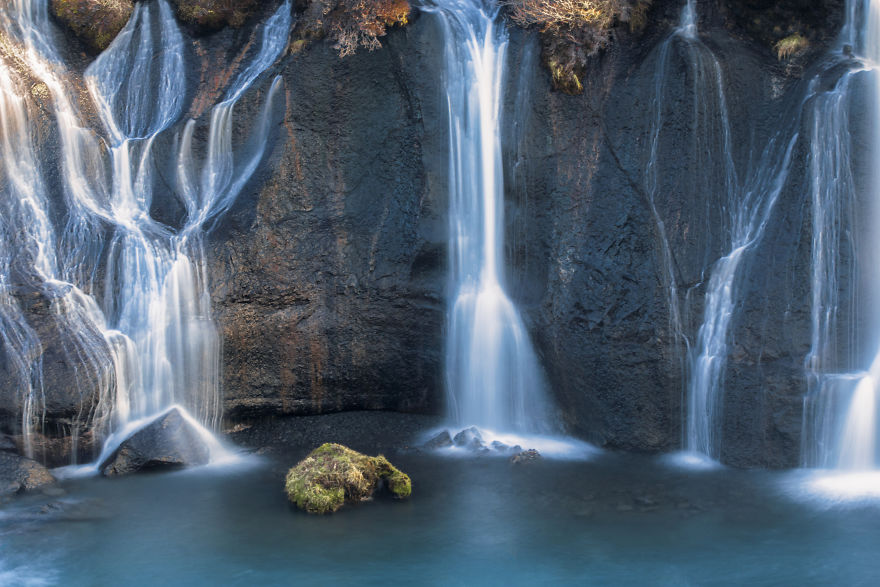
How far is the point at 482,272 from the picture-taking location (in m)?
16.0

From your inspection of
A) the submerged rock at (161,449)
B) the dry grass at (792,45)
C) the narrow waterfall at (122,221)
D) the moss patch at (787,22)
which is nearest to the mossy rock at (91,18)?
the narrow waterfall at (122,221)

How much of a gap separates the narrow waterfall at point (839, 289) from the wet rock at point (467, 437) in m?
5.36

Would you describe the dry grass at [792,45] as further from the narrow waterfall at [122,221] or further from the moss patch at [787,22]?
the narrow waterfall at [122,221]

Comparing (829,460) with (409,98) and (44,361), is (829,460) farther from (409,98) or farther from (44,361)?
(44,361)

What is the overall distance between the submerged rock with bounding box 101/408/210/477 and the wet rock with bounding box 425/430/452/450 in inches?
150

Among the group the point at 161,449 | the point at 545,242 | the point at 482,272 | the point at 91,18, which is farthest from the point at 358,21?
the point at 161,449

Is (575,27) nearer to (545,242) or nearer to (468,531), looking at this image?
(545,242)

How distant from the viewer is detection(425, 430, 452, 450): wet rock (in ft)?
50.3

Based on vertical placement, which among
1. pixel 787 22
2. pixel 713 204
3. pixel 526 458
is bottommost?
pixel 526 458

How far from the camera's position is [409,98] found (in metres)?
16.1

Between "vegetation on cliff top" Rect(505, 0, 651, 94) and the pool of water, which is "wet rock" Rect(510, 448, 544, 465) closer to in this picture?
the pool of water

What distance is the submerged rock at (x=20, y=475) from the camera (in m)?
13.3

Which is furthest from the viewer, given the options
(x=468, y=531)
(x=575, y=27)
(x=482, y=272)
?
(x=482, y=272)

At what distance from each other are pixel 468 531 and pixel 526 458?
2.80 metres
